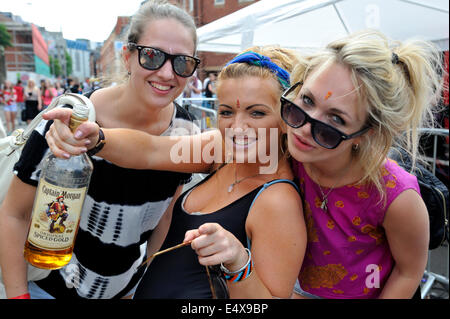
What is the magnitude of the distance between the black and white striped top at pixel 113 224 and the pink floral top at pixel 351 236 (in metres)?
0.75

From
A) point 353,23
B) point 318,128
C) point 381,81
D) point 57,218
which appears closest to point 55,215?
point 57,218

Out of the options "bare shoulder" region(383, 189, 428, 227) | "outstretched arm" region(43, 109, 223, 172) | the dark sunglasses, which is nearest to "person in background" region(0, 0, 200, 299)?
the dark sunglasses

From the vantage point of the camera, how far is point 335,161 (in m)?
1.27

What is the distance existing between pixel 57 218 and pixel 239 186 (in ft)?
2.34

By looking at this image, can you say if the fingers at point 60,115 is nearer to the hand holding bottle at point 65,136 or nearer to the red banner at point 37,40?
the hand holding bottle at point 65,136

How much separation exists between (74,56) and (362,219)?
123 meters

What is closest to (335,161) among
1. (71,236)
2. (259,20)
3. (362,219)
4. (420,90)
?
(362,219)

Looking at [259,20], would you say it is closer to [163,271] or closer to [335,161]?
[335,161]

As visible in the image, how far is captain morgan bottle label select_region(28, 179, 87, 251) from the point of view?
1.07 meters

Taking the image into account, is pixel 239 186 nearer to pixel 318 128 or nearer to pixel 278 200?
pixel 278 200

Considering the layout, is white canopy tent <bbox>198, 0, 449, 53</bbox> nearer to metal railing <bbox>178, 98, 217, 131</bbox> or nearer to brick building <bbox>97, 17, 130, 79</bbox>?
metal railing <bbox>178, 98, 217, 131</bbox>

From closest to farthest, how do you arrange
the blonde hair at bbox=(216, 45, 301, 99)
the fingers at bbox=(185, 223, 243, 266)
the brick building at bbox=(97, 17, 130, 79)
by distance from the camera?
the fingers at bbox=(185, 223, 243, 266), the blonde hair at bbox=(216, 45, 301, 99), the brick building at bbox=(97, 17, 130, 79)

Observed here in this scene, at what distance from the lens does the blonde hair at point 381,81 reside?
44.3 inches

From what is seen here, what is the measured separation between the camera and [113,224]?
164cm
